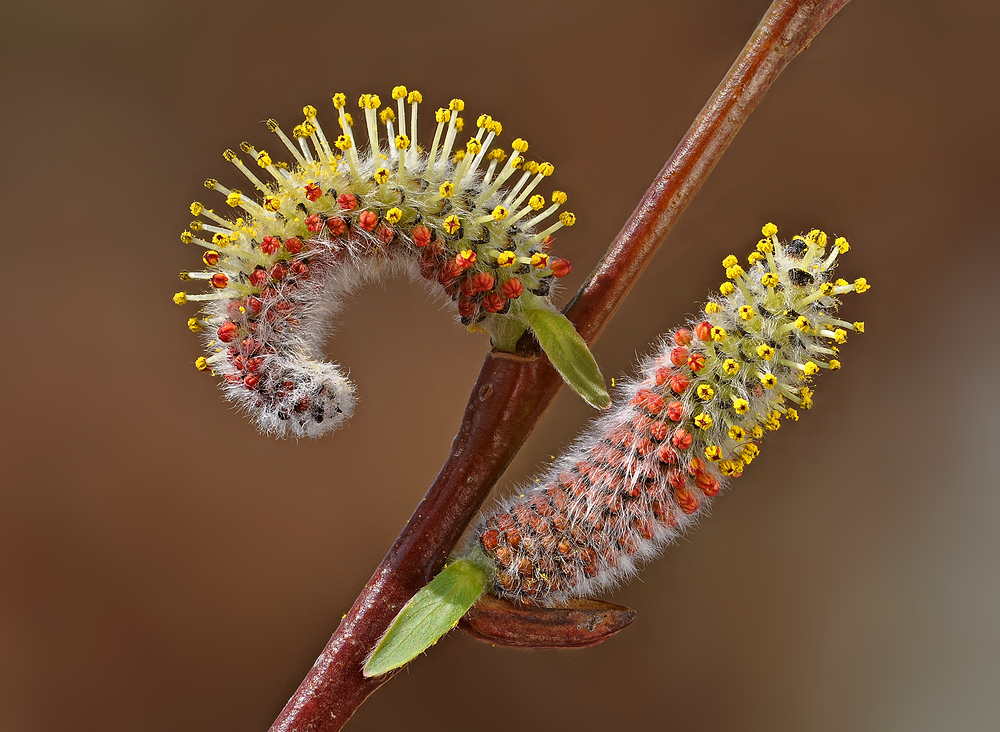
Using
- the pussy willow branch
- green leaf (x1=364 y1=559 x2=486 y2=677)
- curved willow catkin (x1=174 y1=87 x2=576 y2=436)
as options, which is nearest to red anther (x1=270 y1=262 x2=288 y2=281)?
curved willow catkin (x1=174 y1=87 x2=576 y2=436)

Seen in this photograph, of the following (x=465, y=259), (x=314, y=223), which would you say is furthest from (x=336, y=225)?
(x=465, y=259)

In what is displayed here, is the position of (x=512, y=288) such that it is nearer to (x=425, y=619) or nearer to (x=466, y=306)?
(x=466, y=306)

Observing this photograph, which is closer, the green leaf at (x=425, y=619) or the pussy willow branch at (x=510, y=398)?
the green leaf at (x=425, y=619)

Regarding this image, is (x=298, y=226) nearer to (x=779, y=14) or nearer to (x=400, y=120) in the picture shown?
(x=400, y=120)

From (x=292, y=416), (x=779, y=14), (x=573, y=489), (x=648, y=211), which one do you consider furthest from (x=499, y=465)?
(x=779, y=14)

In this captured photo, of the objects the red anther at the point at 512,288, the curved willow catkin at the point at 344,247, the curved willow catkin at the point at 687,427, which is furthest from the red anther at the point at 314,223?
the curved willow catkin at the point at 687,427

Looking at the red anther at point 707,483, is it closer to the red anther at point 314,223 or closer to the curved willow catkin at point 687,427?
the curved willow catkin at point 687,427

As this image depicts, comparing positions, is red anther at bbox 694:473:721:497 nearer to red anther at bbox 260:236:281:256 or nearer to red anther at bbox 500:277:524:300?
red anther at bbox 500:277:524:300
